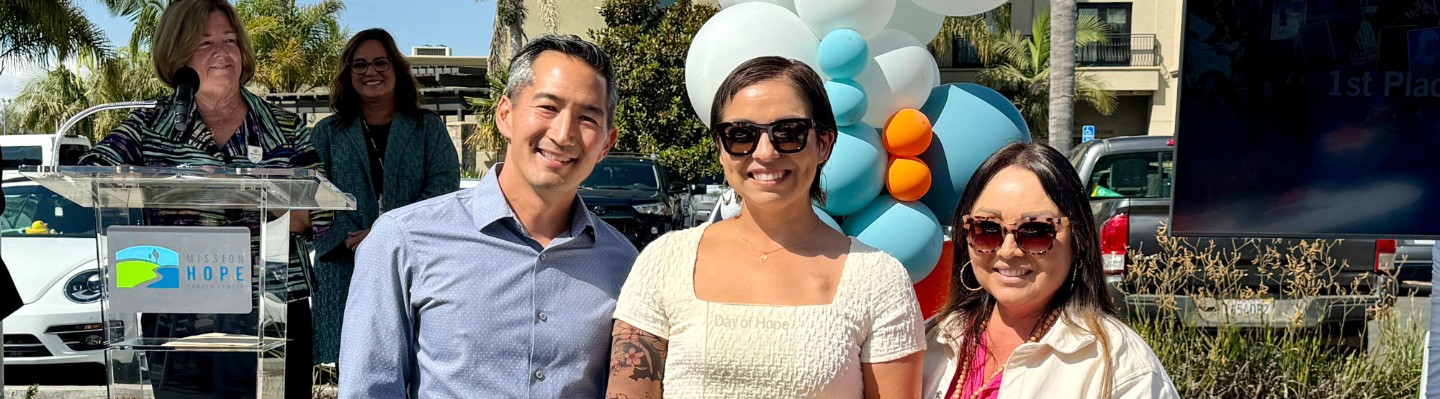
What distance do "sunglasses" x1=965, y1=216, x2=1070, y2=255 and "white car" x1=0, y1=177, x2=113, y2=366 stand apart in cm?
556

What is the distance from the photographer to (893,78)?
4922mm

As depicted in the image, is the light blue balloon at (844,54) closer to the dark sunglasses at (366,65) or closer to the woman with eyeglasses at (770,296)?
the dark sunglasses at (366,65)

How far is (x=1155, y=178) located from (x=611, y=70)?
5.90 metres

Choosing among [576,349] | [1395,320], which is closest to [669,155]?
[1395,320]

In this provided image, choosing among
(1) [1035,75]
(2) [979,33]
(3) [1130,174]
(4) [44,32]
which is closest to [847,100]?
(3) [1130,174]

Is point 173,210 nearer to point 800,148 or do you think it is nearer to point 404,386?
point 404,386

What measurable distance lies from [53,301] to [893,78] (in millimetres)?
4927

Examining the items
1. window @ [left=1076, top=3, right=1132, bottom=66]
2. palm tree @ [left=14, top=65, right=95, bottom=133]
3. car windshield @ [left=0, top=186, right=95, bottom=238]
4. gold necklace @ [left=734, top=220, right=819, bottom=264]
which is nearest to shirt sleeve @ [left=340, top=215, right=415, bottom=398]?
gold necklace @ [left=734, top=220, right=819, bottom=264]

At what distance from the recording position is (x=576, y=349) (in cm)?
226

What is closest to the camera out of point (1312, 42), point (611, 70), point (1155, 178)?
point (611, 70)

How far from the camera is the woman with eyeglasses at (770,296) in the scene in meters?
2.12

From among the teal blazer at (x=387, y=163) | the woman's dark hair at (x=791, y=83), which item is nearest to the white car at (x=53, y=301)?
the teal blazer at (x=387, y=163)

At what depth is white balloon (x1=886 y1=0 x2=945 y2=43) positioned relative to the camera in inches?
213

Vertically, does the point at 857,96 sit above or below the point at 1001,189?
above
